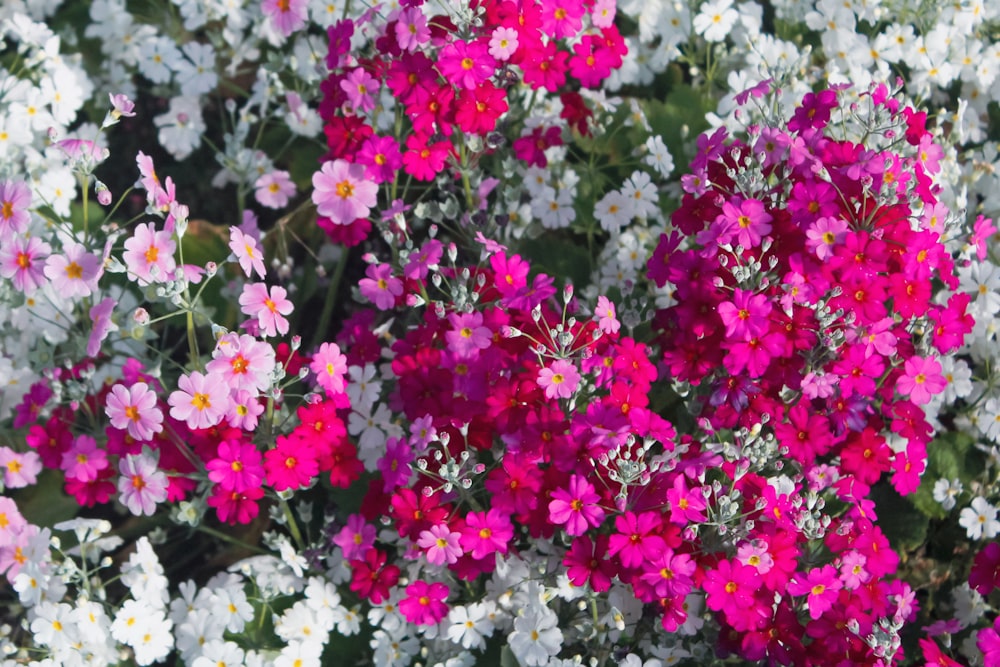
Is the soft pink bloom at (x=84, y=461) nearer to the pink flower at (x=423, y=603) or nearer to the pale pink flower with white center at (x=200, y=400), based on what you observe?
the pale pink flower with white center at (x=200, y=400)

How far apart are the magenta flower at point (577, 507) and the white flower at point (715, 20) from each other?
76.3 inches

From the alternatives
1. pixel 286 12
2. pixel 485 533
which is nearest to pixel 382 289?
pixel 485 533

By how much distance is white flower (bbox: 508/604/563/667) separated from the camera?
2.76 m

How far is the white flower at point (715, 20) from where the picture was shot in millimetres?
3707

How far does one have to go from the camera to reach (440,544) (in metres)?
2.60

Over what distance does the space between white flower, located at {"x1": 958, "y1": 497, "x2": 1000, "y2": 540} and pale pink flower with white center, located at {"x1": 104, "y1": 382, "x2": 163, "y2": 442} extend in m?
2.23

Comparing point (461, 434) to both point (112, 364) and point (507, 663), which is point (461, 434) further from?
point (112, 364)

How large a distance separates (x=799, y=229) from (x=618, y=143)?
1.43 meters

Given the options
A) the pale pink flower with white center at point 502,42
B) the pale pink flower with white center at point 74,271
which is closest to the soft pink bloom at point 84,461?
the pale pink flower with white center at point 74,271

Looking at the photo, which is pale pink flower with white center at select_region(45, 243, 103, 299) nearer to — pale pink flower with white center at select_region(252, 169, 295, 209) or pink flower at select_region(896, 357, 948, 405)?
pale pink flower with white center at select_region(252, 169, 295, 209)

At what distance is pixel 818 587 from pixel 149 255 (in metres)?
1.79

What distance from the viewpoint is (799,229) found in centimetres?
254

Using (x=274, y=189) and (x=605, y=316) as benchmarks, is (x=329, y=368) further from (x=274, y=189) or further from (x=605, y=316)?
(x=274, y=189)

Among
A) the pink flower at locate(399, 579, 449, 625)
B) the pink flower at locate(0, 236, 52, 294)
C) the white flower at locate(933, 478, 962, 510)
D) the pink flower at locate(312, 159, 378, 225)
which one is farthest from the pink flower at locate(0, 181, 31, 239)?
the white flower at locate(933, 478, 962, 510)
